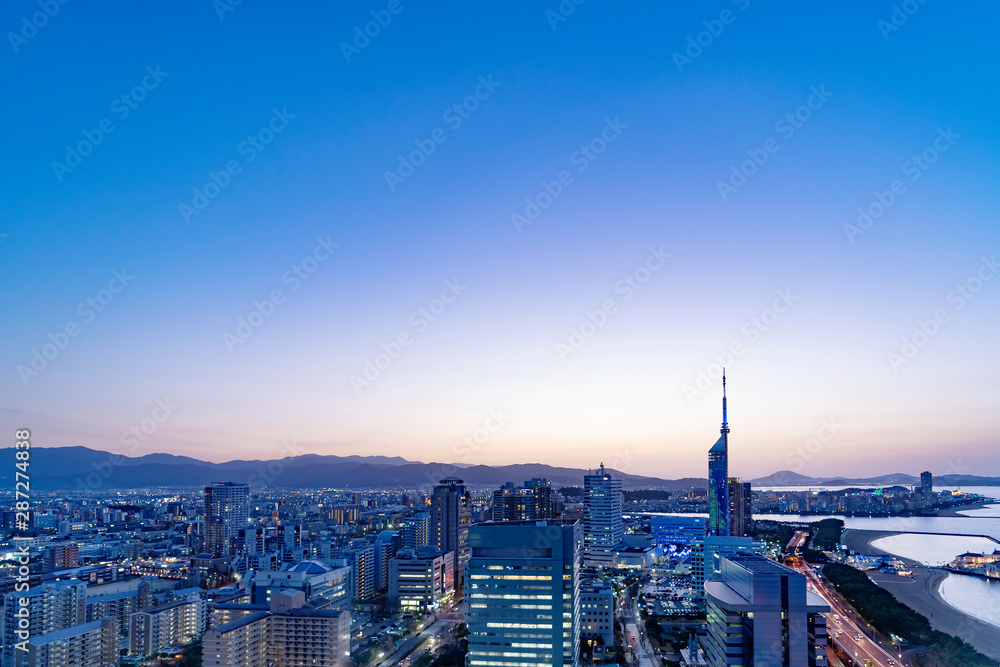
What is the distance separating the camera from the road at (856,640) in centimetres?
1656

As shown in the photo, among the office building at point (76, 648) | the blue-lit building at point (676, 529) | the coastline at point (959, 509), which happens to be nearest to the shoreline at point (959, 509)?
the coastline at point (959, 509)

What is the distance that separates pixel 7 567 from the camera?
81.3 feet

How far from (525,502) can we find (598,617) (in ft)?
72.5

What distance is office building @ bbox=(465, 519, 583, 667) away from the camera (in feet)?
45.2

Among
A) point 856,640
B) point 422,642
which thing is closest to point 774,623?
point 856,640

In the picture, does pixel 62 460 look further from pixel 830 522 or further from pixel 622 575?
pixel 830 522

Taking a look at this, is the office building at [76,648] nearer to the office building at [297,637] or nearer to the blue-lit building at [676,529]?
the office building at [297,637]

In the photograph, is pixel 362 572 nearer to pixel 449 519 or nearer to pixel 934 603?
pixel 449 519

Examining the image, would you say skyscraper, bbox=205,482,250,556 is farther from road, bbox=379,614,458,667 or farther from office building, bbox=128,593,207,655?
road, bbox=379,614,458,667

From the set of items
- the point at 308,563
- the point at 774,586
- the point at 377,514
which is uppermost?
the point at 774,586

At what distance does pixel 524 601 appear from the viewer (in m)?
14.0

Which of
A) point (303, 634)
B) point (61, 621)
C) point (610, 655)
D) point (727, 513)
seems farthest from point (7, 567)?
point (727, 513)

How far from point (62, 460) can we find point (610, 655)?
68335 mm


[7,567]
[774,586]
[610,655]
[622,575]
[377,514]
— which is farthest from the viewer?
[377,514]
